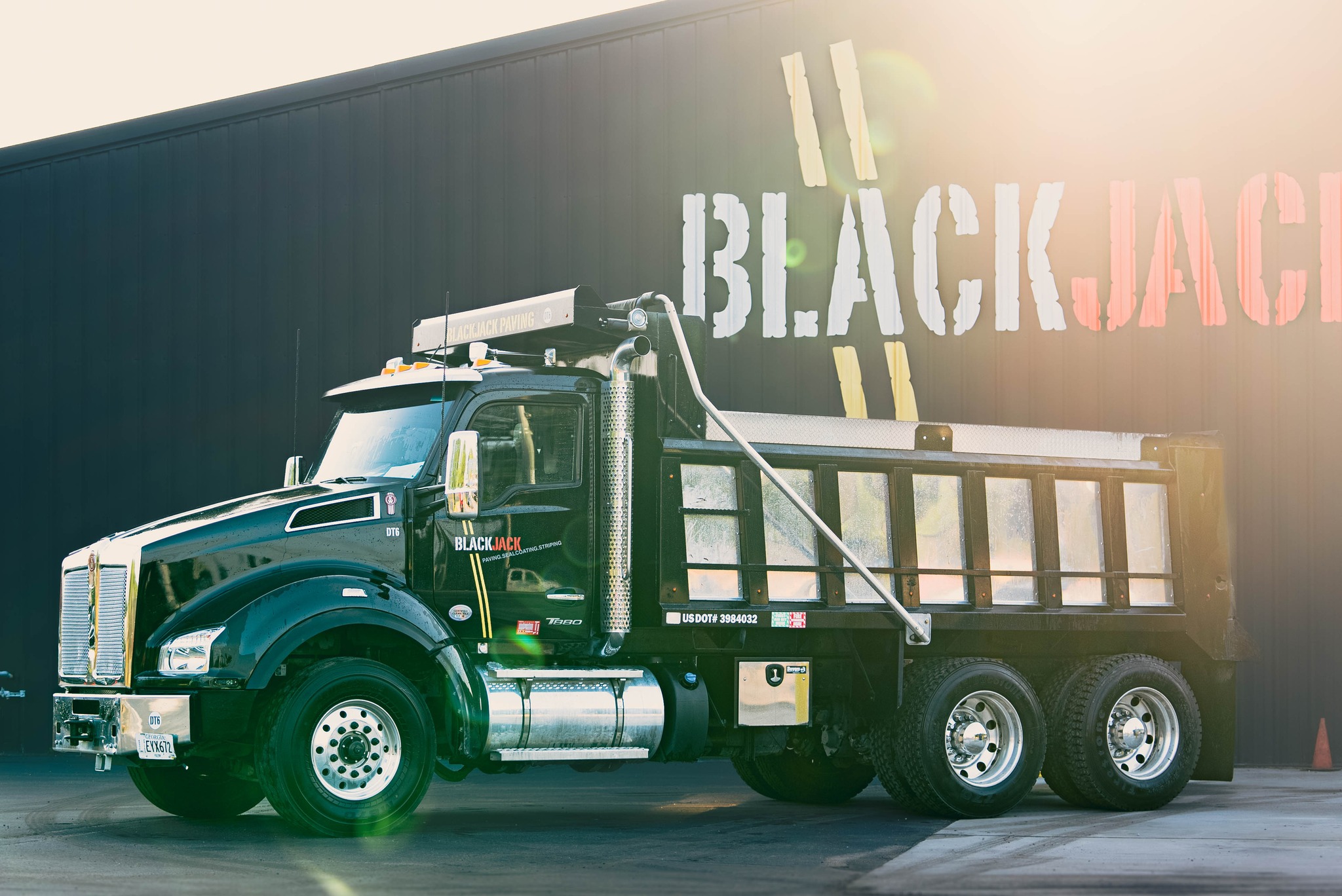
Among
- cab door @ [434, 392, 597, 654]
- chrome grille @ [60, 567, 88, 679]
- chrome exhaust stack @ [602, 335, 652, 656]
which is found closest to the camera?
chrome grille @ [60, 567, 88, 679]

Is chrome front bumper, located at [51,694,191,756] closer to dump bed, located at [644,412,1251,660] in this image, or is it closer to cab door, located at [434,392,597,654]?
cab door, located at [434,392,597,654]

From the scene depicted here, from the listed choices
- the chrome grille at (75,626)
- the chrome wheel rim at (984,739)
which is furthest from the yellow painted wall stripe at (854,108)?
the chrome grille at (75,626)

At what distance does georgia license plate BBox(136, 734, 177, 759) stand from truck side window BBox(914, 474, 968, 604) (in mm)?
5428

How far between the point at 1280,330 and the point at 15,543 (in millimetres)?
14594

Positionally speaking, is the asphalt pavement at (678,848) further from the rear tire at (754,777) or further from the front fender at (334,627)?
the front fender at (334,627)

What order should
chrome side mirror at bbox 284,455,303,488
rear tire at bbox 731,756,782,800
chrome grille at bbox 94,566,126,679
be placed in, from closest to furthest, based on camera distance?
chrome grille at bbox 94,566,126,679, chrome side mirror at bbox 284,455,303,488, rear tire at bbox 731,756,782,800

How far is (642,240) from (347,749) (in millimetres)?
9145

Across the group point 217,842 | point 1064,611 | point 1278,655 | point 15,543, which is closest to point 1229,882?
point 1064,611

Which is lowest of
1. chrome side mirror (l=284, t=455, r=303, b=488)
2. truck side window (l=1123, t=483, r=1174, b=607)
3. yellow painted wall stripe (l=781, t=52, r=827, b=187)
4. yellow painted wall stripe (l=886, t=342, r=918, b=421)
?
truck side window (l=1123, t=483, r=1174, b=607)

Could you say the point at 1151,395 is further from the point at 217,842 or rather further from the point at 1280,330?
the point at 217,842

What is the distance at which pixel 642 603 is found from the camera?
10914mm

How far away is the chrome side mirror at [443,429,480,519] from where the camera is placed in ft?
32.2

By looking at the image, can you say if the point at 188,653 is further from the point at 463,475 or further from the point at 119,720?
the point at 463,475

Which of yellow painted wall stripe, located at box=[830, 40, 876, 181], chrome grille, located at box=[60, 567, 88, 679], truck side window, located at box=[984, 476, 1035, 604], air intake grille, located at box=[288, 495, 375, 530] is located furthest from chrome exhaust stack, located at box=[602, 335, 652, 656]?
yellow painted wall stripe, located at box=[830, 40, 876, 181]
